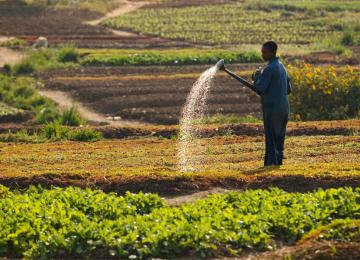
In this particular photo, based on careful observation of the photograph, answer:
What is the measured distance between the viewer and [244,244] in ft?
35.1

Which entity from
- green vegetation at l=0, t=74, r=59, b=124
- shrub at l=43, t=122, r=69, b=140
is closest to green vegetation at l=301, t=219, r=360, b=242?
shrub at l=43, t=122, r=69, b=140

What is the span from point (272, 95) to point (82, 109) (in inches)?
657

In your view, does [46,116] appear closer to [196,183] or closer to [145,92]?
[145,92]

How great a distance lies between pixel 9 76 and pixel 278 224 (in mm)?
25743

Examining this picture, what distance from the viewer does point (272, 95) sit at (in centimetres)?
1481

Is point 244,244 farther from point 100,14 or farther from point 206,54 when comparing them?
point 100,14

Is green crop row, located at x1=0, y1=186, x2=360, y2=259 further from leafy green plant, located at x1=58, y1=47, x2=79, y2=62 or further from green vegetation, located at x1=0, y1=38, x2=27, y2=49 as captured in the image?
green vegetation, located at x1=0, y1=38, x2=27, y2=49

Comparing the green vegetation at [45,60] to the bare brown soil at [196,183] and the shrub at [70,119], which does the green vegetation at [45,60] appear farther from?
the bare brown soil at [196,183]

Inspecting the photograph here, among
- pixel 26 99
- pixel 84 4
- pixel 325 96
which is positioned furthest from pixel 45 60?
pixel 84 4

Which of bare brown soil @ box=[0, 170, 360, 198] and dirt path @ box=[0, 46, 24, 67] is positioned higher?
bare brown soil @ box=[0, 170, 360, 198]

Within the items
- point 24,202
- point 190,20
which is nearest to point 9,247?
point 24,202

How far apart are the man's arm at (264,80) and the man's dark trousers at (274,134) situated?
0.37 metres

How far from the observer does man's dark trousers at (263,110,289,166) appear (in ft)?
48.7

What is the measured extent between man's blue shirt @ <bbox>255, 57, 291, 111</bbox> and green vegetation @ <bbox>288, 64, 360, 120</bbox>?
1159cm
